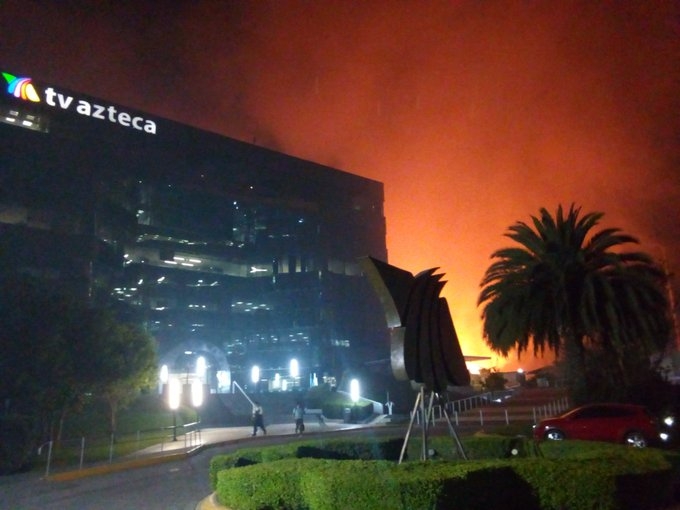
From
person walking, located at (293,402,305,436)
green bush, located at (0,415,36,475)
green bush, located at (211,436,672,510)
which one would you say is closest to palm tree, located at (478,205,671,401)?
person walking, located at (293,402,305,436)

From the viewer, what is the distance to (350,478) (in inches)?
349

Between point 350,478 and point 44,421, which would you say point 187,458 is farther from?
point 350,478

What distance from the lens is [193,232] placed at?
226ft

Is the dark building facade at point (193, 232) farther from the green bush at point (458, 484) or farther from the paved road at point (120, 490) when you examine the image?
the green bush at point (458, 484)

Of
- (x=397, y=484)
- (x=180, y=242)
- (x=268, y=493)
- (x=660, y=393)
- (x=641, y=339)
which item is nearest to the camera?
(x=397, y=484)

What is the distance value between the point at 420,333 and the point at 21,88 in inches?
2108

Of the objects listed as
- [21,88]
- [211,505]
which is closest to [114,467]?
[211,505]

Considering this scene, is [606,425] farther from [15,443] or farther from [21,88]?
[21,88]

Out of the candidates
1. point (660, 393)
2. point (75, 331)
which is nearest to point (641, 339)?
point (660, 393)

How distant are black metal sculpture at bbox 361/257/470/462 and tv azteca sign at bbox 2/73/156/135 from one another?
52.5m

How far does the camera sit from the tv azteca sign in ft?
180

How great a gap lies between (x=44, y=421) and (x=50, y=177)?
1425 inches

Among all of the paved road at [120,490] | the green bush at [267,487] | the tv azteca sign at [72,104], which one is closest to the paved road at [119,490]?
the paved road at [120,490]

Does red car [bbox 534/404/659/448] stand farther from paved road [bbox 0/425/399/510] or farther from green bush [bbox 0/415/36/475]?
green bush [bbox 0/415/36/475]
